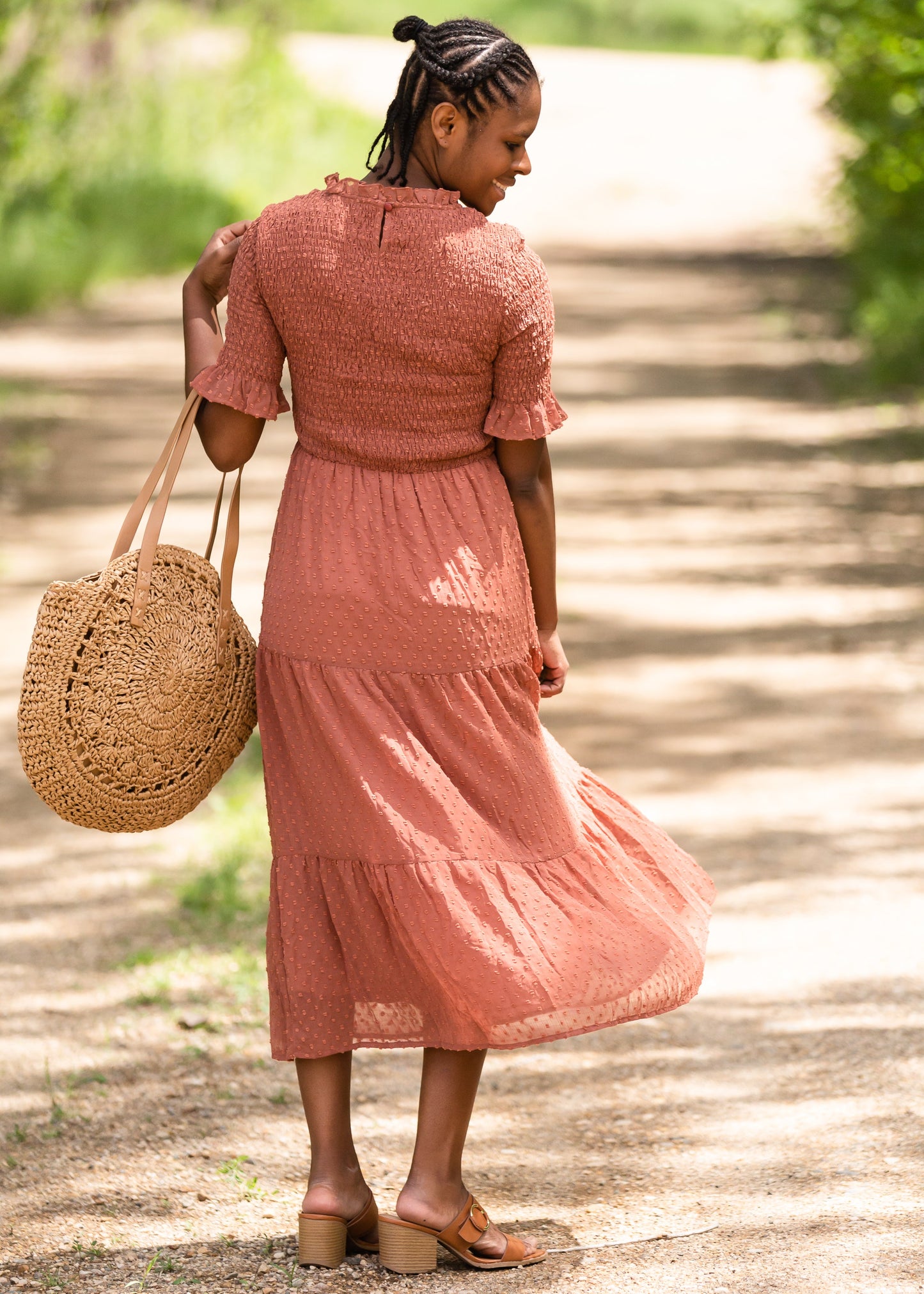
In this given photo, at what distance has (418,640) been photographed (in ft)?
8.55

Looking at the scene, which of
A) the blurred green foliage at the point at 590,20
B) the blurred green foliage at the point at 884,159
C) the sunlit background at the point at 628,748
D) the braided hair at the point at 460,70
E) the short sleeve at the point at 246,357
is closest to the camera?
the braided hair at the point at 460,70

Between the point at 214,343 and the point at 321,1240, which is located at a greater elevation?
the point at 214,343

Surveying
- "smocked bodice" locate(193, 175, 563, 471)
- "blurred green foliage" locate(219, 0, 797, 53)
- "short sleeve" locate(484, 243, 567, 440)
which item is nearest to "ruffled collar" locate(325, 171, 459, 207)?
"smocked bodice" locate(193, 175, 563, 471)

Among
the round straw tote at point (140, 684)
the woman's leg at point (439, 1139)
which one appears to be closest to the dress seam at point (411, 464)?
the round straw tote at point (140, 684)

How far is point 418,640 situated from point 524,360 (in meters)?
0.45

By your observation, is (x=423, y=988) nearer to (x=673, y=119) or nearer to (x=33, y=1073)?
(x=33, y=1073)

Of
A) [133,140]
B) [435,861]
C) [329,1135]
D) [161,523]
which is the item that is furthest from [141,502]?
[133,140]

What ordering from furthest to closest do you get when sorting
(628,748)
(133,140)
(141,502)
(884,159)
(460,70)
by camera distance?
(133,140), (884,159), (628,748), (141,502), (460,70)

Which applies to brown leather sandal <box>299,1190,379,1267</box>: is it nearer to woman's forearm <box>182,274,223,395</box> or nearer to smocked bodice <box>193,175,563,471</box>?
smocked bodice <box>193,175,563,471</box>

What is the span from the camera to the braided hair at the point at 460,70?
249 centimetres

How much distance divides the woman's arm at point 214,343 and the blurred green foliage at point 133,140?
30.8 feet

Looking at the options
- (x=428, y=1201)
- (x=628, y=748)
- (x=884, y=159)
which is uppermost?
(x=884, y=159)

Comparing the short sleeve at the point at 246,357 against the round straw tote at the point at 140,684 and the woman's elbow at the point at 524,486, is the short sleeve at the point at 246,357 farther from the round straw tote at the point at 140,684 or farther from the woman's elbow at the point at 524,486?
the woman's elbow at the point at 524,486

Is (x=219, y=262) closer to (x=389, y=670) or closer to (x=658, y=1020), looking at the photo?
(x=389, y=670)
